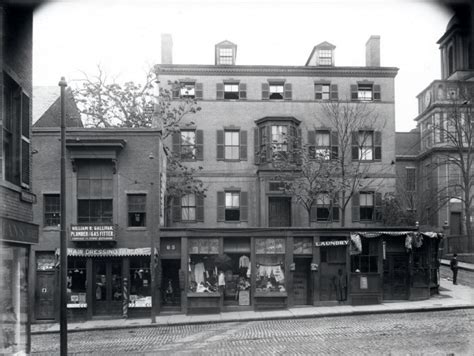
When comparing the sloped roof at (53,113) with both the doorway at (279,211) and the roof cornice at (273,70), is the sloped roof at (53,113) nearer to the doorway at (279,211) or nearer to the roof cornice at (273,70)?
the roof cornice at (273,70)

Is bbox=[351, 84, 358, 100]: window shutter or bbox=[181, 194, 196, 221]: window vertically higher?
bbox=[351, 84, 358, 100]: window shutter

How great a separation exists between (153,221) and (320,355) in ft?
43.2

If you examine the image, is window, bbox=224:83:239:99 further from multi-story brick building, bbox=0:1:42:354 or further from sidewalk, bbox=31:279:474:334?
multi-story brick building, bbox=0:1:42:354

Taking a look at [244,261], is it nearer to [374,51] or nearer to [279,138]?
[279,138]

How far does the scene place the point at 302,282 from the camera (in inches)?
1101

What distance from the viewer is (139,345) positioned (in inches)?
719

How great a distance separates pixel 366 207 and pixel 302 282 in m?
10.5

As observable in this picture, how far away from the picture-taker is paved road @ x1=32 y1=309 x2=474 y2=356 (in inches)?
626

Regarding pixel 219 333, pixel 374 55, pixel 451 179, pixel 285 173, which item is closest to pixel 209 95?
pixel 285 173

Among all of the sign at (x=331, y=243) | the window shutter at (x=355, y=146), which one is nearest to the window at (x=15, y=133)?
the sign at (x=331, y=243)

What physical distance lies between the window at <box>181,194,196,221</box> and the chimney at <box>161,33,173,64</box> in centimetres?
908

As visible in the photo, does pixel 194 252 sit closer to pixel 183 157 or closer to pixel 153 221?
pixel 153 221

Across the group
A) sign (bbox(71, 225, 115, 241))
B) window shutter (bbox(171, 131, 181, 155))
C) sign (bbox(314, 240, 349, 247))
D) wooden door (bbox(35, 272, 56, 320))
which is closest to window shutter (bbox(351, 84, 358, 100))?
window shutter (bbox(171, 131, 181, 155))

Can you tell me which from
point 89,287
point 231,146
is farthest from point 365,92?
point 89,287
